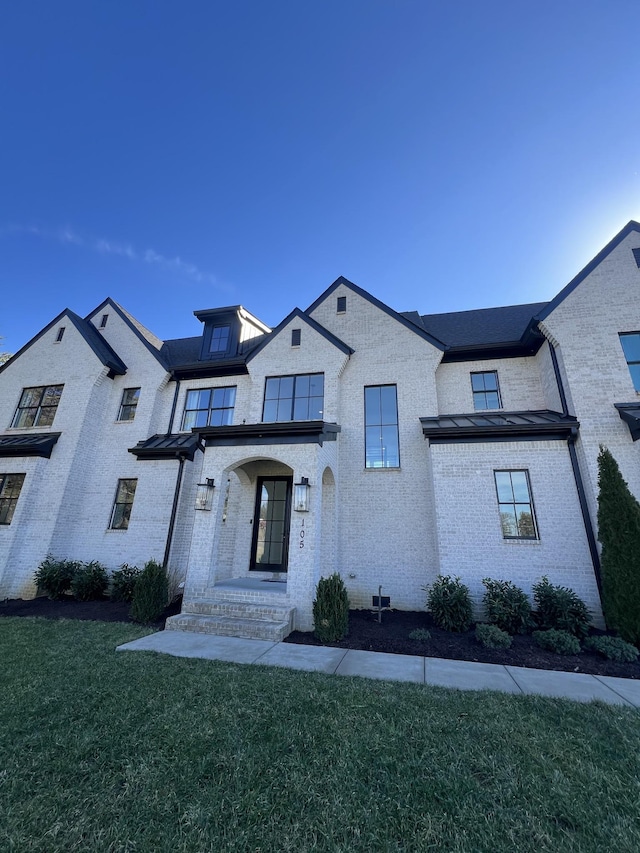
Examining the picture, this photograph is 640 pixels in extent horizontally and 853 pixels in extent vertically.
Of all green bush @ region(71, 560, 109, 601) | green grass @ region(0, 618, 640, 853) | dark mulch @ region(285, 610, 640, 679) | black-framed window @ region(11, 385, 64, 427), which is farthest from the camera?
black-framed window @ region(11, 385, 64, 427)

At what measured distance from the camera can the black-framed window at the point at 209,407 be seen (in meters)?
12.4

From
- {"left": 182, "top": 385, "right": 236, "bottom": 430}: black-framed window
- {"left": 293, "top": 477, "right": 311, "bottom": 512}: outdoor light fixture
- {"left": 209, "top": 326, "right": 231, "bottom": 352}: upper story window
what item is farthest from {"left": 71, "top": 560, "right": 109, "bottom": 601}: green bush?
{"left": 209, "top": 326, "right": 231, "bottom": 352}: upper story window

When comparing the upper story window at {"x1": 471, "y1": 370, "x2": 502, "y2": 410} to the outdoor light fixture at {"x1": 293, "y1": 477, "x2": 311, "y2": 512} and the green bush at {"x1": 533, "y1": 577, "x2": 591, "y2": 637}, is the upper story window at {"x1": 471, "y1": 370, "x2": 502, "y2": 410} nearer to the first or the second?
the green bush at {"x1": 533, "y1": 577, "x2": 591, "y2": 637}

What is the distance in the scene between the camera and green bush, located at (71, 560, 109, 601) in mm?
9742

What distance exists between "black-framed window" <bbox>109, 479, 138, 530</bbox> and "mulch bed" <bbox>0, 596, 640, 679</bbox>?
98.8 inches

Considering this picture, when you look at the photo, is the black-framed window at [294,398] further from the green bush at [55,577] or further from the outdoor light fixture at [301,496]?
the green bush at [55,577]

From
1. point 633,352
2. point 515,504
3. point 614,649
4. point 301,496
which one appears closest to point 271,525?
point 301,496

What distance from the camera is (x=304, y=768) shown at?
289 centimetres

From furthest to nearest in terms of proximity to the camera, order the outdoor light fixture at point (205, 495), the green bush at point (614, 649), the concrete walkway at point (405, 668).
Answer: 1. the outdoor light fixture at point (205, 495)
2. the green bush at point (614, 649)
3. the concrete walkway at point (405, 668)

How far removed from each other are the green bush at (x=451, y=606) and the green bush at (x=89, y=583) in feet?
30.7

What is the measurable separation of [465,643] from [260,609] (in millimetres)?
4176

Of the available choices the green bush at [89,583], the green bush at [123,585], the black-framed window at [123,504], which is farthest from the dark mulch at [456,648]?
the black-framed window at [123,504]

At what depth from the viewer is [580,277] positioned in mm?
9898

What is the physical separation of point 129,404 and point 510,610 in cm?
1372
